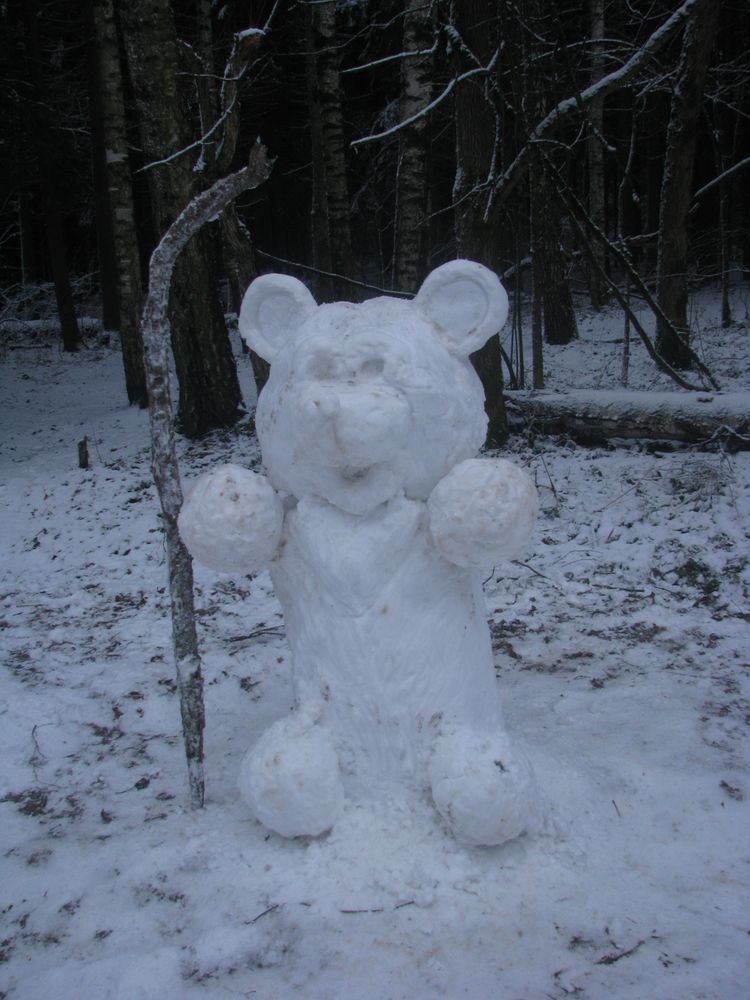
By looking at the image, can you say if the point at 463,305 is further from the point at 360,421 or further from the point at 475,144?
the point at 475,144

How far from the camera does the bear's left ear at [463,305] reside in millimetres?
2418

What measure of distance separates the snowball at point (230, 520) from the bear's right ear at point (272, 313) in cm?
48

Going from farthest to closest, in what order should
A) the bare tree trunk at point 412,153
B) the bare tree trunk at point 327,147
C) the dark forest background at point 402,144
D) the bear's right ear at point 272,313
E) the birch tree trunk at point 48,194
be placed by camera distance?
the birch tree trunk at point 48,194 → the bare tree trunk at point 327,147 → the bare tree trunk at point 412,153 → the dark forest background at point 402,144 → the bear's right ear at point 272,313

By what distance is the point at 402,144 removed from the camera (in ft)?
23.7

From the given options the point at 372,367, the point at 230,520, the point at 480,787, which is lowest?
the point at 480,787

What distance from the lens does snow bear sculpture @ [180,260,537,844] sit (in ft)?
7.23

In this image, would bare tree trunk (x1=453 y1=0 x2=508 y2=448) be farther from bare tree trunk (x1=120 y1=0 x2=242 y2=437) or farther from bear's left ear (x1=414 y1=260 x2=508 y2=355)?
bear's left ear (x1=414 y1=260 x2=508 y2=355)

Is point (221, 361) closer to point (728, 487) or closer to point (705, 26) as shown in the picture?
point (728, 487)

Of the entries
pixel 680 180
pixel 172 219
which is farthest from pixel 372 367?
pixel 680 180

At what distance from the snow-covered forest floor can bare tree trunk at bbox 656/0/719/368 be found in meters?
3.99

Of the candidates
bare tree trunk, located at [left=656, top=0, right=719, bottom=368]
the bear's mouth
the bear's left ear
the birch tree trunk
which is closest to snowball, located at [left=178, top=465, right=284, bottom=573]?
the bear's mouth

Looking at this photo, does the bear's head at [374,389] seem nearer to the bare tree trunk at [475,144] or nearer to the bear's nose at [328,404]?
the bear's nose at [328,404]

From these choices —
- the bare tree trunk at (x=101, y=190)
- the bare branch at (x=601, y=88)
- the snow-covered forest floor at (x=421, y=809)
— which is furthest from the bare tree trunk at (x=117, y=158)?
the bare branch at (x=601, y=88)

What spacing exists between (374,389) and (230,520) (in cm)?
57
